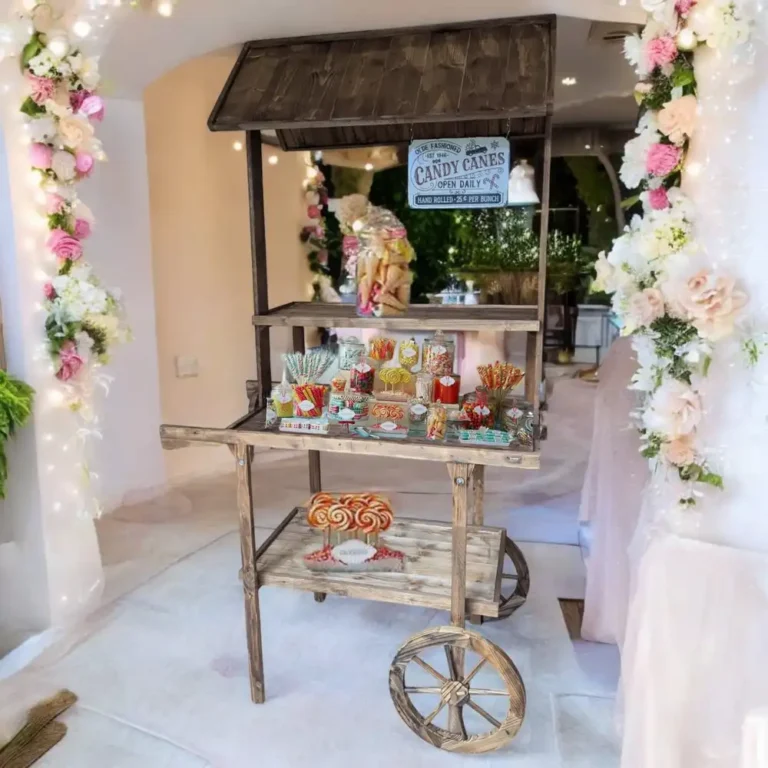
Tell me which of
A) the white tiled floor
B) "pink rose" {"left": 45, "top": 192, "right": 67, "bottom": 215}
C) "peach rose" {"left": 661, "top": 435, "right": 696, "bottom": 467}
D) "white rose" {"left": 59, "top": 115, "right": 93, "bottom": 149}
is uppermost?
"white rose" {"left": 59, "top": 115, "right": 93, "bottom": 149}

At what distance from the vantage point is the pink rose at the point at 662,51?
1796mm

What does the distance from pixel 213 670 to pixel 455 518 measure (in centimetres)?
108

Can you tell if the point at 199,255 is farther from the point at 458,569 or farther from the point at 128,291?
the point at 458,569

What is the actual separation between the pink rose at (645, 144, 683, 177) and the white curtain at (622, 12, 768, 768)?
4 cm

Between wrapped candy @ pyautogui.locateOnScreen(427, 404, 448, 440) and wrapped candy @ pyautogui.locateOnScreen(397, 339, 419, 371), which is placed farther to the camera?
wrapped candy @ pyautogui.locateOnScreen(397, 339, 419, 371)

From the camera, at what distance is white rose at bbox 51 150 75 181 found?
2414 millimetres

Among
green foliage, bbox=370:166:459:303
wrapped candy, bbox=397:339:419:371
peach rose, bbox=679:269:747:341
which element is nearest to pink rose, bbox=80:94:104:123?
wrapped candy, bbox=397:339:419:371

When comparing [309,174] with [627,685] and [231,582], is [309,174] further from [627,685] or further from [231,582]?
[627,685]

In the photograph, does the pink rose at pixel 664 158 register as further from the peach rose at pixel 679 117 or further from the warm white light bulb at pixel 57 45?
the warm white light bulb at pixel 57 45

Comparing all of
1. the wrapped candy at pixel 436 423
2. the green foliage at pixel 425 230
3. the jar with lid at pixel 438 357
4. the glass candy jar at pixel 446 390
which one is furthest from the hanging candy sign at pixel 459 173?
the green foliage at pixel 425 230

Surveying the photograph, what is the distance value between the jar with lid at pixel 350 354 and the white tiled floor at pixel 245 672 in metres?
1.03

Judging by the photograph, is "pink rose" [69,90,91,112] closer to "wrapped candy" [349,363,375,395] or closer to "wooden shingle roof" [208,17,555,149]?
"wooden shingle roof" [208,17,555,149]

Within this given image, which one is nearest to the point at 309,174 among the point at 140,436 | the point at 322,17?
the point at 140,436

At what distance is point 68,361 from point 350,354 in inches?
38.3
